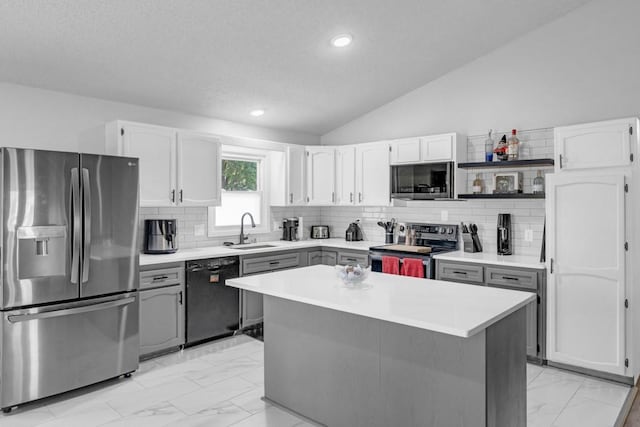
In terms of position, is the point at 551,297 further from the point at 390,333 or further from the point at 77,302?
the point at 77,302

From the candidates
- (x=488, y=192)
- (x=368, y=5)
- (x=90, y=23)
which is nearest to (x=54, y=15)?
(x=90, y=23)

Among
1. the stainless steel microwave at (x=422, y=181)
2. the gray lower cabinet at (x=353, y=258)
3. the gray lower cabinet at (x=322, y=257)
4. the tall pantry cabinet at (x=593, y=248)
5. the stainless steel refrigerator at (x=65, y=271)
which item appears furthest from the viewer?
the gray lower cabinet at (x=322, y=257)

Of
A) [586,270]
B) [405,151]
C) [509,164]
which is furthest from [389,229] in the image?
[586,270]

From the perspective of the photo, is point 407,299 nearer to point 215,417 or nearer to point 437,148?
point 215,417

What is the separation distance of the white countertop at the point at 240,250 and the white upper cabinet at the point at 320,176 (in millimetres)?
556

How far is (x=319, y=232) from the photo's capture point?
19.3 feet

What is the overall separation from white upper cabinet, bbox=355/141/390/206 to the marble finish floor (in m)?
2.33

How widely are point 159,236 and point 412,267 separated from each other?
2527 millimetres

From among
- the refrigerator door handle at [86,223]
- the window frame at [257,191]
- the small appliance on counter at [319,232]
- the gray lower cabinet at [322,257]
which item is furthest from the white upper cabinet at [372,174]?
the refrigerator door handle at [86,223]

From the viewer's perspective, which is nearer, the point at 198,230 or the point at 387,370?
the point at 387,370

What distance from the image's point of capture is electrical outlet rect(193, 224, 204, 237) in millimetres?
4711

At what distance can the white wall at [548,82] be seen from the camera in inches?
145

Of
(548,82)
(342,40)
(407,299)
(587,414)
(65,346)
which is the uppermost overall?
(342,40)

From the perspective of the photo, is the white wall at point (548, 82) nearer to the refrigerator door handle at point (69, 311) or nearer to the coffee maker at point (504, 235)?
the coffee maker at point (504, 235)
